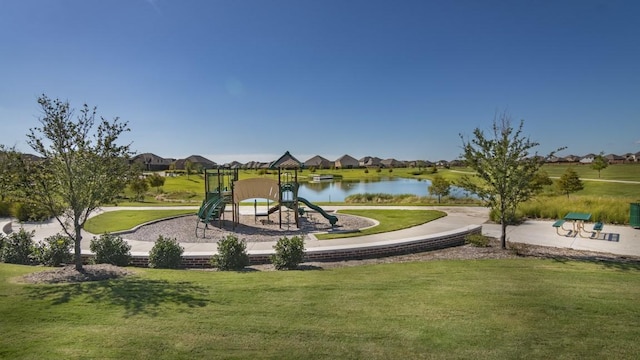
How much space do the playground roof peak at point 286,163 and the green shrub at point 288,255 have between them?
7.02 meters

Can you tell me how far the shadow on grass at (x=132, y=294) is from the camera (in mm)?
5742

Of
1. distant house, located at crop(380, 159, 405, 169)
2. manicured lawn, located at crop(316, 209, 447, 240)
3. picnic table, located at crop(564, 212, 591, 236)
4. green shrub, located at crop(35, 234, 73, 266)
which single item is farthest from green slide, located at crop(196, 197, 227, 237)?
distant house, located at crop(380, 159, 405, 169)

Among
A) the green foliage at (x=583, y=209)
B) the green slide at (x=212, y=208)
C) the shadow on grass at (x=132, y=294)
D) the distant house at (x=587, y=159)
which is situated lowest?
the shadow on grass at (x=132, y=294)

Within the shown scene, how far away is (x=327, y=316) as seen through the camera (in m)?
5.34

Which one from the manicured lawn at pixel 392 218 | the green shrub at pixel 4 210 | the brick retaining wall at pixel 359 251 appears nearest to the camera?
the brick retaining wall at pixel 359 251

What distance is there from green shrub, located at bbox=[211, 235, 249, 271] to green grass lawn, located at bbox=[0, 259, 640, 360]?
1.14 metres

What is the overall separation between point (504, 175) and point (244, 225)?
35.6ft

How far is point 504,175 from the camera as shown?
397 inches

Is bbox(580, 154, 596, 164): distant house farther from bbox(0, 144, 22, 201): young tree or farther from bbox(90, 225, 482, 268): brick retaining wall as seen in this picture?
bbox(0, 144, 22, 201): young tree

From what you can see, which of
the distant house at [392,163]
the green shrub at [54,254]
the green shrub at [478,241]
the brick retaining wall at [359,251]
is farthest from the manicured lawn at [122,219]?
the distant house at [392,163]

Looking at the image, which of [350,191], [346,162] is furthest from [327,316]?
[346,162]

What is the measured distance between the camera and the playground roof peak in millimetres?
15719

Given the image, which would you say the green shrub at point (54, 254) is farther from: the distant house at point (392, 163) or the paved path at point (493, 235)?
the distant house at point (392, 163)

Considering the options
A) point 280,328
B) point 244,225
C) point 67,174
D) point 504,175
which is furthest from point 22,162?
point 504,175
